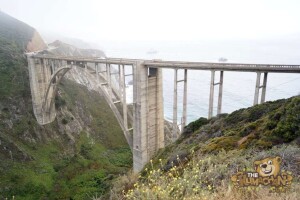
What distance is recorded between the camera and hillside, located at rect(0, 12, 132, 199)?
83.7 feet

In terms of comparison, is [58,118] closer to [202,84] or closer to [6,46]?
[6,46]

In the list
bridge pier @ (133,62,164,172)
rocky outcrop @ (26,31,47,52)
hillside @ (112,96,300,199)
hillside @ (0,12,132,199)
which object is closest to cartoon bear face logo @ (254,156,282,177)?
hillside @ (112,96,300,199)

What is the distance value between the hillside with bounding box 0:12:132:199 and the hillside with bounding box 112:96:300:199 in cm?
1332

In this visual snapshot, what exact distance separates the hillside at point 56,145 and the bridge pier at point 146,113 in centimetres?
532

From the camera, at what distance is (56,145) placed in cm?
3259

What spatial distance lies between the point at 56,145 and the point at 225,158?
2827cm

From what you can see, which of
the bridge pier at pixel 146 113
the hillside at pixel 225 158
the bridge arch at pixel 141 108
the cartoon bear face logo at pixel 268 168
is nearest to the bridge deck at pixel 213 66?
the bridge arch at pixel 141 108

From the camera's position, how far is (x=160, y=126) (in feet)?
78.7

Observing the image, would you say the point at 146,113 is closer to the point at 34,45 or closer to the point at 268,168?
the point at 268,168

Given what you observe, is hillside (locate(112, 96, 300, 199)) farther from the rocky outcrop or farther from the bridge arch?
the rocky outcrop

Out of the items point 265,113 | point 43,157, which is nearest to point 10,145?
point 43,157

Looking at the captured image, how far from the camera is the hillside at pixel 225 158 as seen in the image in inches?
216

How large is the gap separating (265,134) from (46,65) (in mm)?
30149

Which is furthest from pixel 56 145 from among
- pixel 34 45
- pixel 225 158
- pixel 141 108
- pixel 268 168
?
pixel 34 45
